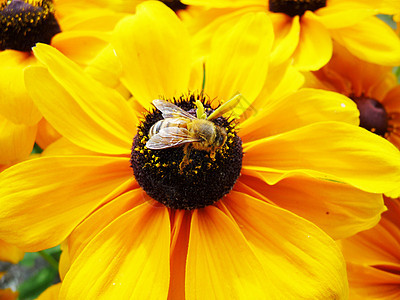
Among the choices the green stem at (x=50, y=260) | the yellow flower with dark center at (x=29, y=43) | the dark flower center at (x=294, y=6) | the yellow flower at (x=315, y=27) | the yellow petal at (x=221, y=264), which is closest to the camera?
the yellow petal at (x=221, y=264)

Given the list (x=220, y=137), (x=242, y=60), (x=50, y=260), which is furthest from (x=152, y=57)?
(x=50, y=260)

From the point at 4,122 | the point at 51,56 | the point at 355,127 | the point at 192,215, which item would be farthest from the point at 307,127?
the point at 4,122

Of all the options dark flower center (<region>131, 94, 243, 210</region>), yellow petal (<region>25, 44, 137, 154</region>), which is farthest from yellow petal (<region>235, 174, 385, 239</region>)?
yellow petal (<region>25, 44, 137, 154</region>)

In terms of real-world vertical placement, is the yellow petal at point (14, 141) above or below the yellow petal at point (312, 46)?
below

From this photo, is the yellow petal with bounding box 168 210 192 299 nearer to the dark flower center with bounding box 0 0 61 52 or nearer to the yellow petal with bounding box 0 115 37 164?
the yellow petal with bounding box 0 115 37 164

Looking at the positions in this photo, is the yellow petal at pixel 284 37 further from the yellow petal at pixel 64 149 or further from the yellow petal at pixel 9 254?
the yellow petal at pixel 9 254

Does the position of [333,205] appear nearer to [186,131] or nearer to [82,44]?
[186,131]

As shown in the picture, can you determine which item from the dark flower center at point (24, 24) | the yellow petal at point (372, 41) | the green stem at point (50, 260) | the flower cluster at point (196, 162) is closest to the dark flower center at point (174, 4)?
the flower cluster at point (196, 162)
